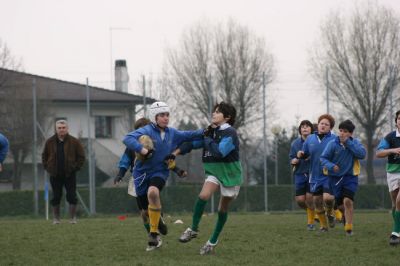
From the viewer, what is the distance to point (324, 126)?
49.5 ft

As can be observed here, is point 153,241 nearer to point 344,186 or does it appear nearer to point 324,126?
point 344,186

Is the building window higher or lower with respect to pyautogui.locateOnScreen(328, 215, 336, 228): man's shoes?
higher

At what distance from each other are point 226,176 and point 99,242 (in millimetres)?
2574

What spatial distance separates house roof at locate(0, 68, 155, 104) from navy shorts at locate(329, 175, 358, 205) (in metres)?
19.1

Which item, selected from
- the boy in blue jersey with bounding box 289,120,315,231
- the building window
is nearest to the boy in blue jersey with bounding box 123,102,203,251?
the boy in blue jersey with bounding box 289,120,315,231

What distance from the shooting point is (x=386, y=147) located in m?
12.5

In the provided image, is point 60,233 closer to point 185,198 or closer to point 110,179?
point 185,198

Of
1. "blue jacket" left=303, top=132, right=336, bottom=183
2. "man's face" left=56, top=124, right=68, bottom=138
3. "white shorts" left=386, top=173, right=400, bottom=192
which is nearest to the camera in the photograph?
"white shorts" left=386, top=173, right=400, bottom=192

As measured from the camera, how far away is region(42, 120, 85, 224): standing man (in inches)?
716

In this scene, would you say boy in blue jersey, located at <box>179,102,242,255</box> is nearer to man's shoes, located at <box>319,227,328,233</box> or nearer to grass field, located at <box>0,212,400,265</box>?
grass field, located at <box>0,212,400,265</box>

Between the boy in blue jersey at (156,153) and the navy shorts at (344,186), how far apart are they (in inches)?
134

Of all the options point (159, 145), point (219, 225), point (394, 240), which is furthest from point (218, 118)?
point (394, 240)

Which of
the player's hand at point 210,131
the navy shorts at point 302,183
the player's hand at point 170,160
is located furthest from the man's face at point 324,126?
the player's hand at point 210,131

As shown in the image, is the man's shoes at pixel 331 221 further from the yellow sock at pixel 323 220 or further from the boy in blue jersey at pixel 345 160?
the boy in blue jersey at pixel 345 160
